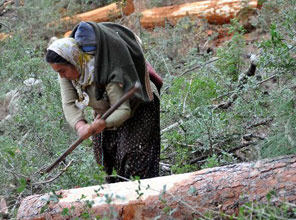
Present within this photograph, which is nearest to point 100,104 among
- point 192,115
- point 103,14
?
point 192,115

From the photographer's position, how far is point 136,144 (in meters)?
3.69

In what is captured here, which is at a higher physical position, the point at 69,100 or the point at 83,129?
the point at 69,100

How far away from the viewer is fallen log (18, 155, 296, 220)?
110 inches

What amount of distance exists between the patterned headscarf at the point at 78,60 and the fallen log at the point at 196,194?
71cm

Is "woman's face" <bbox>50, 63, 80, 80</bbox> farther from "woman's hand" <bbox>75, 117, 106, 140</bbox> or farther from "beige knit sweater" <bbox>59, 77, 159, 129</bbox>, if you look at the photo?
"woman's hand" <bbox>75, 117, 106, 140</bbox>

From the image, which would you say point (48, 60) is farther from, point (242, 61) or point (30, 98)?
point (242, 61)

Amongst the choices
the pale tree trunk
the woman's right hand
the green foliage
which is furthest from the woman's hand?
the pale tree trunk

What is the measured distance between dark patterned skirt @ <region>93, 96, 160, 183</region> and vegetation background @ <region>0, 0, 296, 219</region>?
244mm

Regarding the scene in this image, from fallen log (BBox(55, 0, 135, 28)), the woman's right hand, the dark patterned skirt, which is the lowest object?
fallen log (BBox(55, 0, 135, 28))

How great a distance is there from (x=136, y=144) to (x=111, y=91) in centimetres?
56

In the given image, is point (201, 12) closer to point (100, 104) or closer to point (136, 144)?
point (136, 144)

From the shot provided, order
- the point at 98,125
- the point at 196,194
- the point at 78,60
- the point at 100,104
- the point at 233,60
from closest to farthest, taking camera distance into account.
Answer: the point at 196,194 < the point at 98,125 < the point at 78,60 < the point at 100,104 < the point at 233,60

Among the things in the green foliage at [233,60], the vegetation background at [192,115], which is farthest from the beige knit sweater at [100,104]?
the green foliage at [233,60]

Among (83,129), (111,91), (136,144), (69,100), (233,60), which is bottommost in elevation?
(233,60)
